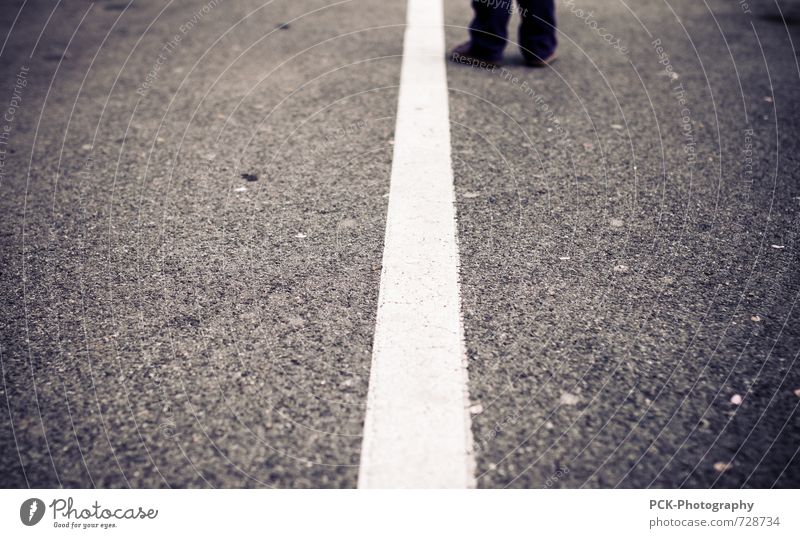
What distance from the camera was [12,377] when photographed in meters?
1.83

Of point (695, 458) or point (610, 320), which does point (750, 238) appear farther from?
point (695, 458)

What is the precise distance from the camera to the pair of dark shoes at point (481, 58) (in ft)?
13.4

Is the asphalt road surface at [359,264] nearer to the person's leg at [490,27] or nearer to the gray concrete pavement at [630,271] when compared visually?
the gray concrete pavement at [630,271]

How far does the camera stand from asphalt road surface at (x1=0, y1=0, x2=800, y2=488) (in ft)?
5.27

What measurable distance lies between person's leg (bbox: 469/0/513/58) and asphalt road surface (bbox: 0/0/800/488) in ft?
0.69

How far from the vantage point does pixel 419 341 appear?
192cm

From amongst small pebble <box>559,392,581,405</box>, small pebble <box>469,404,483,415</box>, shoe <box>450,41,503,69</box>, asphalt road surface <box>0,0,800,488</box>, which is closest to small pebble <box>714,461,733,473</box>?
asphalt road surface <box>0,0,800,488</box>

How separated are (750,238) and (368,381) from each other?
1.60 m

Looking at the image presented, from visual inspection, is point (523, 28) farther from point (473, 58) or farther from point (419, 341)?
point (419, 341)

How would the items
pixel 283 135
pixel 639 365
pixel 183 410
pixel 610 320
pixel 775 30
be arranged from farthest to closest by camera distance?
pixel 775 30 < pixel 283 135 < pixel 610 320 < pixel 639 365 < pixel 183 410

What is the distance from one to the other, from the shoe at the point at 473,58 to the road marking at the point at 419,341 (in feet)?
3.62

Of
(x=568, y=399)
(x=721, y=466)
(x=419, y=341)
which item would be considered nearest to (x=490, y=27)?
(x=419, y=341)

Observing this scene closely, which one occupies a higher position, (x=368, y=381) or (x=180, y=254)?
(x=180, y=254)
